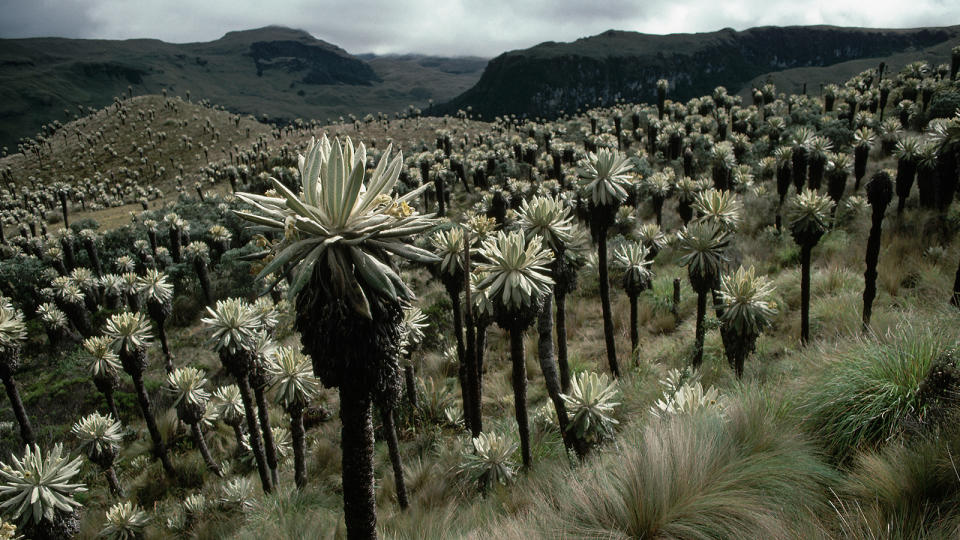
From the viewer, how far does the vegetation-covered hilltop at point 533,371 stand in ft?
11.5

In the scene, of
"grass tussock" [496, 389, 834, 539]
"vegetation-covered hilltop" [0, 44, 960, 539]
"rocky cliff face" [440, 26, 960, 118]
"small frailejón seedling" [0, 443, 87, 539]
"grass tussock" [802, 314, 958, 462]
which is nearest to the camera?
"grass tussock" [496, 389, 834, 539]

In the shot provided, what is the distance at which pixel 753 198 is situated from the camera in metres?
19.1

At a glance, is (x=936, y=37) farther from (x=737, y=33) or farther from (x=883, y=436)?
(x=883, y=436)

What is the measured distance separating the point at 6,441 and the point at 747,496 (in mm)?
19357

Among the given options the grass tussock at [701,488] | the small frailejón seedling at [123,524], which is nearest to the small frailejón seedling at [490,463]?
the grass tussock at [701,488]

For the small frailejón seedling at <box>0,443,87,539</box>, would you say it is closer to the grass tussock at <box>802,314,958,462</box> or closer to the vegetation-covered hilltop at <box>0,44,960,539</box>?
the vegetation-covered hilltop at <box>0,44,960,539</box>

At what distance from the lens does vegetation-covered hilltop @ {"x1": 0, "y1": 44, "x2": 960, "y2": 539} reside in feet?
11.5

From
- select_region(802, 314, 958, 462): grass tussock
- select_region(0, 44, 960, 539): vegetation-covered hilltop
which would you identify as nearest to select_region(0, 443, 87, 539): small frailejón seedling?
select_region(0, 44, 960, 539): vegetation-covered hilltop

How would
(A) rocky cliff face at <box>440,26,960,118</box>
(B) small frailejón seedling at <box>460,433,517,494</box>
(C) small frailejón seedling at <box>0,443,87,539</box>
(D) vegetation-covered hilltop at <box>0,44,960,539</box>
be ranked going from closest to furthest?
(D) vegetation-covered hilltop at <box>0,44,960,539</box>
(B) small frailejón seedling at <box>460,433,517,494</box>
(C) small frailejón seedling at <box>0,443,87,539</box>
(A) rocky cliff face at <box>440,26,960,118</box>

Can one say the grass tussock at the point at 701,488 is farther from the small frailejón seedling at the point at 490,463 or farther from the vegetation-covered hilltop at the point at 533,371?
the small frailejón seedling at the point at 490,463

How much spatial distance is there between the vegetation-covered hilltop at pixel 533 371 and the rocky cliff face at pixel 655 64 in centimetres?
15690

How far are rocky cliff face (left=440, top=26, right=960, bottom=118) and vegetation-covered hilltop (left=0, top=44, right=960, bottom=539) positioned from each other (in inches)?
6177

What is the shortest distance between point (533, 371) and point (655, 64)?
18682 cm

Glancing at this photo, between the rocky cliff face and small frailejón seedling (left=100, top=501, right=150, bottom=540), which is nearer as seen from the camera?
small frailejón seedling (left=100, top=501, right=150, bottom=540)
